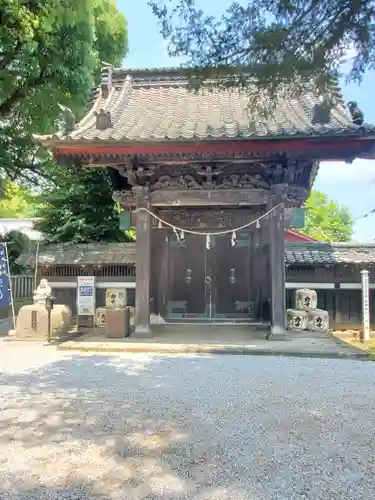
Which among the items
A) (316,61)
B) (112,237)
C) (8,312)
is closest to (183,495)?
(316,61)

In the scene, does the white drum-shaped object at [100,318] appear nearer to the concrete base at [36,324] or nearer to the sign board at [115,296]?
the sign board at [115,296]

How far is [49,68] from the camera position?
1370cm

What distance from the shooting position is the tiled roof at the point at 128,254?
1097 cm

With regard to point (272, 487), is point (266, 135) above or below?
above

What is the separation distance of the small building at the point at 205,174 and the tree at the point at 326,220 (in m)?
34.6

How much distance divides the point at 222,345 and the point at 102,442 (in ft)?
15.5

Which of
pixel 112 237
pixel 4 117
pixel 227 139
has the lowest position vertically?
pixel 112 237

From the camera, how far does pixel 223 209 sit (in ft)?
35.3

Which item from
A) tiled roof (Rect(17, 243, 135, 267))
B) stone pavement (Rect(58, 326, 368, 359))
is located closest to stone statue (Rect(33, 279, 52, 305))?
stone pavement (Rect(58, 326, 368, 359))

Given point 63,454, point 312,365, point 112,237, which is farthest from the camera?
point 112,237

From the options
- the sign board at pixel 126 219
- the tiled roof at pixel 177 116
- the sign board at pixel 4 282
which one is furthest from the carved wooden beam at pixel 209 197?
the sign board at pixel 4 282

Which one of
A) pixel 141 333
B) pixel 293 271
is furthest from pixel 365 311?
pixel 141 333

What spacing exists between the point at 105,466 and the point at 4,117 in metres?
15.1

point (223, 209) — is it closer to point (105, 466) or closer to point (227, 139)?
point (227, 139)
